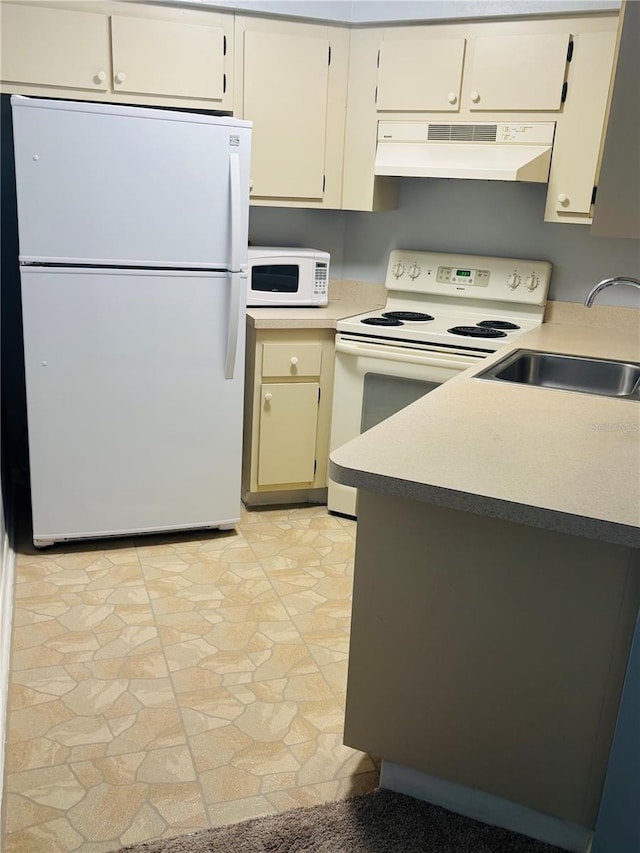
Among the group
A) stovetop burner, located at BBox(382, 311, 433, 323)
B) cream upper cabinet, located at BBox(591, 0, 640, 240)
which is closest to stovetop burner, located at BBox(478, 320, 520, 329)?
stovetop burner, located at BBox(382, 311, 433, 323)

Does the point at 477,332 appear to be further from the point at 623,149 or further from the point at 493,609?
the point at 493,609

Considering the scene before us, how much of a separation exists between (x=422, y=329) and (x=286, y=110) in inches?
43.4

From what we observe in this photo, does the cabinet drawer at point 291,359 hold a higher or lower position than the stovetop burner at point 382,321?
lower

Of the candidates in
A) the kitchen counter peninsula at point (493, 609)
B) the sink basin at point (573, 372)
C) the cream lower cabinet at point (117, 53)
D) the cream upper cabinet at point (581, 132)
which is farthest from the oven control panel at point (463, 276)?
the kitchen counter peninsula at point (493, 609)

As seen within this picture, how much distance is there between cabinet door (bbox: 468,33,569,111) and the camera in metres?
2.93

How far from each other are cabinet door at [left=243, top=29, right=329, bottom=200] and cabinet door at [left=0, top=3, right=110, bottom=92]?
591 mm

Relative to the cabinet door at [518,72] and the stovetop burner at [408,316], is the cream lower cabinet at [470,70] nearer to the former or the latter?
the cabinet door at [518,72]

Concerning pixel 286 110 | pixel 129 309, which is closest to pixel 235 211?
pixel 129 309

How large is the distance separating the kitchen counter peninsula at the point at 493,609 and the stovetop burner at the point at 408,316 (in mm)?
1610

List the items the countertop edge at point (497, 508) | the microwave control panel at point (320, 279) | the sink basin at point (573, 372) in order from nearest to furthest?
the countertop edge at point (497, 508) < the sink basin at point (573, 372) < the microwave control panel at point (320, 279)

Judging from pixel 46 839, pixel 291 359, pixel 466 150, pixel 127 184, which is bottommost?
Result: pixel 46 839

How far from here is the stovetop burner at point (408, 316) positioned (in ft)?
11.2

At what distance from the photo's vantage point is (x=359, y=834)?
5.62ft

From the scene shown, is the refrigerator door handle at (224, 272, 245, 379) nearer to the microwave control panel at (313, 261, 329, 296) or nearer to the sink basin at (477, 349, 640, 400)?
the microwave control panel at (313, 261, 329, 296)
